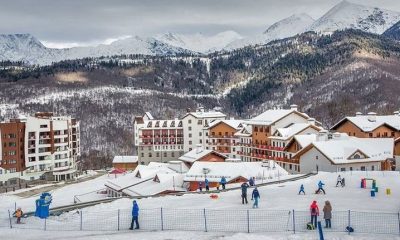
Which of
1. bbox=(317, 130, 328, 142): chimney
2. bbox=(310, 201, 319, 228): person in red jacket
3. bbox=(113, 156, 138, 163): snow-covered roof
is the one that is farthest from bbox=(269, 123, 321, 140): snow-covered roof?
bbox=(310, 201, 319, 228): person in red jacket

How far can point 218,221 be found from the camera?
3422cm

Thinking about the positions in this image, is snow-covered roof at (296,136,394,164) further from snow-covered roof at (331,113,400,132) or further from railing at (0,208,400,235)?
railing at (0,208,400,235)

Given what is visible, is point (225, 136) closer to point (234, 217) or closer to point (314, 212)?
point (234, 217)

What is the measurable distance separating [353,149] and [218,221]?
143ft

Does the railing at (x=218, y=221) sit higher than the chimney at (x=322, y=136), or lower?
lower

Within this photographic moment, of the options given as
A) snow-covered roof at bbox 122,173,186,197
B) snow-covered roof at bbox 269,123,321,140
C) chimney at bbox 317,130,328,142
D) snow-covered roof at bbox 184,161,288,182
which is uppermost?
snow-covered roof at bbox 269,123,321,140

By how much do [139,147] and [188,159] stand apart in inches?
2082

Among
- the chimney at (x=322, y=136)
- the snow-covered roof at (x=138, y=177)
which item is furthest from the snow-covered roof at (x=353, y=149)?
the snow-covered roof at (x=138, y=177)

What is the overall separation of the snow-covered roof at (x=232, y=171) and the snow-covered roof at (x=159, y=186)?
1962 millimetres

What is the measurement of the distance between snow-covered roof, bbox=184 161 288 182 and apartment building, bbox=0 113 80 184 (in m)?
65.3

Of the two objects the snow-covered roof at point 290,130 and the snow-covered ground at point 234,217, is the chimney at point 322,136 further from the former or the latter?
the snow-covered ground at point 234,217

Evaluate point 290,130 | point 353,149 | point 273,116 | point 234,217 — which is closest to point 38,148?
point 273,116

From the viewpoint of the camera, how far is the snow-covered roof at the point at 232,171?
7019 cm

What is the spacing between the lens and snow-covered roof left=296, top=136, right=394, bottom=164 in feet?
237
